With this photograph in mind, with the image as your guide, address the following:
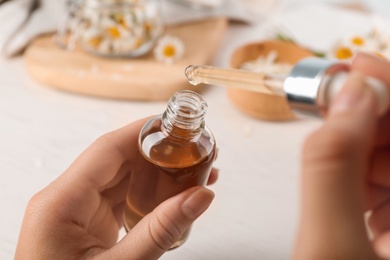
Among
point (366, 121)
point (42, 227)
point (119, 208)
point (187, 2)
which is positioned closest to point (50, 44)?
point (187, 2)

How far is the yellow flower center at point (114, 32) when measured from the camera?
95 centimetres

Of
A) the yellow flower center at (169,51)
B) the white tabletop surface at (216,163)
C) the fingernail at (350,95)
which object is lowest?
the white tabletop surface at (216,163)

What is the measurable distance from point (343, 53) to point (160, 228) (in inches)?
22.8

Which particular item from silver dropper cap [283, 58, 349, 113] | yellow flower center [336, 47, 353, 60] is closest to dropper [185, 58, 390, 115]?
silver dropper cap [283, 58, 349, 113]

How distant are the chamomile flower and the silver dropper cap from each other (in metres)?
0.58

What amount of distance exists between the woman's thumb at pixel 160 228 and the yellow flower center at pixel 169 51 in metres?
0.51

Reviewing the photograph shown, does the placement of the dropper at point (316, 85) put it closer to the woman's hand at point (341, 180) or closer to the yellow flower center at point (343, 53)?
the woman's hand at point (341, 180)

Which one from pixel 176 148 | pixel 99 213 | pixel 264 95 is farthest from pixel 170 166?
pixel 264 95

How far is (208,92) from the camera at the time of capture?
94 centimetres

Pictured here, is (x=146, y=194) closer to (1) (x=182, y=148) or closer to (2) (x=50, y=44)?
(1) (x=182, y=148)

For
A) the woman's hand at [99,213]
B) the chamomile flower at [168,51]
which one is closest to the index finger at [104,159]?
the woman's hand at [99,213]

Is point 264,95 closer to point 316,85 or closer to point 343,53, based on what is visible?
point 343,53

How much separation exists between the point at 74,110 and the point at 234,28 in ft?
1.39

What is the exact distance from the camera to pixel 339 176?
355 millimetres
